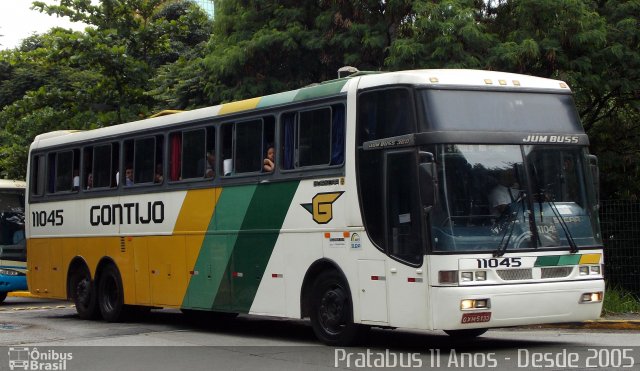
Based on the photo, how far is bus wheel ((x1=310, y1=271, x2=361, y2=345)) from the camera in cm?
1324

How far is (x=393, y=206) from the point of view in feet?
41.0

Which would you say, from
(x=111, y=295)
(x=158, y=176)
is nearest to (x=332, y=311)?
(x=158, y=176)

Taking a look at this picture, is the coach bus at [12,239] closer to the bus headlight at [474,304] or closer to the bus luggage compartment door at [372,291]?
the bus luggage compartment door at [372,291]

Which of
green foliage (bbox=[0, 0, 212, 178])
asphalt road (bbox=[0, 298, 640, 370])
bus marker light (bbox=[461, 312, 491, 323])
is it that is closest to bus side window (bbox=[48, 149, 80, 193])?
asphalt road (bbox=[0, 298, 640, 370])

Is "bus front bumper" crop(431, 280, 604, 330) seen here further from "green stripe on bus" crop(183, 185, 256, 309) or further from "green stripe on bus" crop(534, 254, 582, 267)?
"green stripe on bus" crop(183, 185, 256, 309)

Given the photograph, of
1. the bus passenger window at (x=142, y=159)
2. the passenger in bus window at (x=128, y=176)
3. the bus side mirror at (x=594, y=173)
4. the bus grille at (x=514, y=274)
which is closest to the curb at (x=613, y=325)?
the bus side mirror at (x=594, y=173)

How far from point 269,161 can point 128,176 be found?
14.8 feet

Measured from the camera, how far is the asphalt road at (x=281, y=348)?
11.6 meters

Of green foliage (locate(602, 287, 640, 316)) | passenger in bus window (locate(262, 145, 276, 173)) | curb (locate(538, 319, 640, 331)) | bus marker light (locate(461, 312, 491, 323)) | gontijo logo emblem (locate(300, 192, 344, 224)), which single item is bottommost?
curb (locate(538, 319, 640, 331))

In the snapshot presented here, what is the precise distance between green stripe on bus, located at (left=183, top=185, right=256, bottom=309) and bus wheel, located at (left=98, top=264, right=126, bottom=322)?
2465 millimetres

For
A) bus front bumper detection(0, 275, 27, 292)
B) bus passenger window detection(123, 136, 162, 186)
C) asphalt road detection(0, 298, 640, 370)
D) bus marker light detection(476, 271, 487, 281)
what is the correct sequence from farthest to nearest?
1. bus front bumper detection(0, 275, 27, 292)
2. bus passenger window detection(123, 136, 162, 186)
3. bus marker light detection(476, 271, 487, 281)
4. asphalt road detection(0, 298, 640, 370)

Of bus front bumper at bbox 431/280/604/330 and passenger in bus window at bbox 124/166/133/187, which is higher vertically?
passenger in bus window at bbox 124/166/133/187

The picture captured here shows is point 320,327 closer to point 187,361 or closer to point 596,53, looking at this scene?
point 187,361

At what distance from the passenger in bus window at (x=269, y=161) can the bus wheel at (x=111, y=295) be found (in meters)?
5.09
